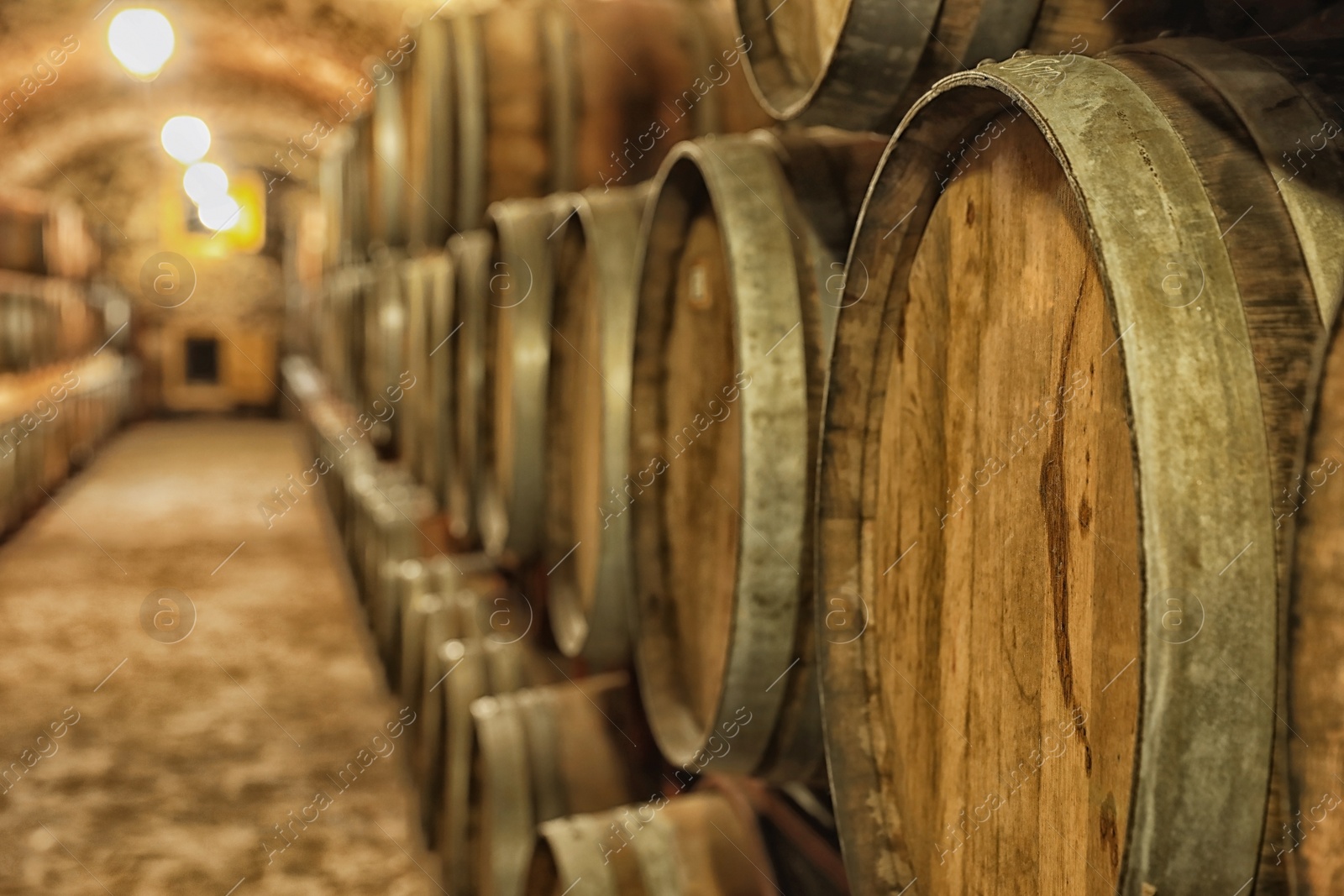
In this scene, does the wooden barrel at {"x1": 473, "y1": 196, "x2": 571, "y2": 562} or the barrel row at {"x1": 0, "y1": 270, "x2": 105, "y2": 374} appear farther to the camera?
the barrel row at {"x1": 0, "y1": 270, "x2": 105, "y2": 374}

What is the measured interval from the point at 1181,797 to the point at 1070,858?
0.66 feet

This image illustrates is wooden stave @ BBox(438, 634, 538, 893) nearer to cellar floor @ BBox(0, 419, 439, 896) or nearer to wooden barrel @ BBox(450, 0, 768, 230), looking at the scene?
cellar floor @ BBox(0, 419, 439, 896)

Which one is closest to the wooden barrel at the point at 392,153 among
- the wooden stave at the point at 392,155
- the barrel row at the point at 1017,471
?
the wooden stave at the point at 392,155

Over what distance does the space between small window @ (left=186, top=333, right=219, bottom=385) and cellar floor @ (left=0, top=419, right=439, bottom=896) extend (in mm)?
10472

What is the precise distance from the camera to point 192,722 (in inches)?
169

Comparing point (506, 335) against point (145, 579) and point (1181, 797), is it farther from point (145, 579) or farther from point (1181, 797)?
point (145, 579)

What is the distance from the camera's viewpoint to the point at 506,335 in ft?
8.83

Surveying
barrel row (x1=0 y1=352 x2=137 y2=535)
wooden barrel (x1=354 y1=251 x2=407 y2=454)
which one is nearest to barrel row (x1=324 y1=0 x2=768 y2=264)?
wooden barrel (x1=354 y1=251 x2=407 y2=454)

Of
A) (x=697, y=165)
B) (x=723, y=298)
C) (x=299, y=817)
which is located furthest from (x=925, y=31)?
(x=299, y=817)

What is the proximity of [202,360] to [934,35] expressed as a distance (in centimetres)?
1867

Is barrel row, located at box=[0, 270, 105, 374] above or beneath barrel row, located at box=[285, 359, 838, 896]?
above

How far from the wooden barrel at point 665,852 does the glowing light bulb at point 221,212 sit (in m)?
11.8

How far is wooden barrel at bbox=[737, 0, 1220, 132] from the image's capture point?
945 mm

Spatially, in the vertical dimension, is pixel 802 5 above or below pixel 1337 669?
above
